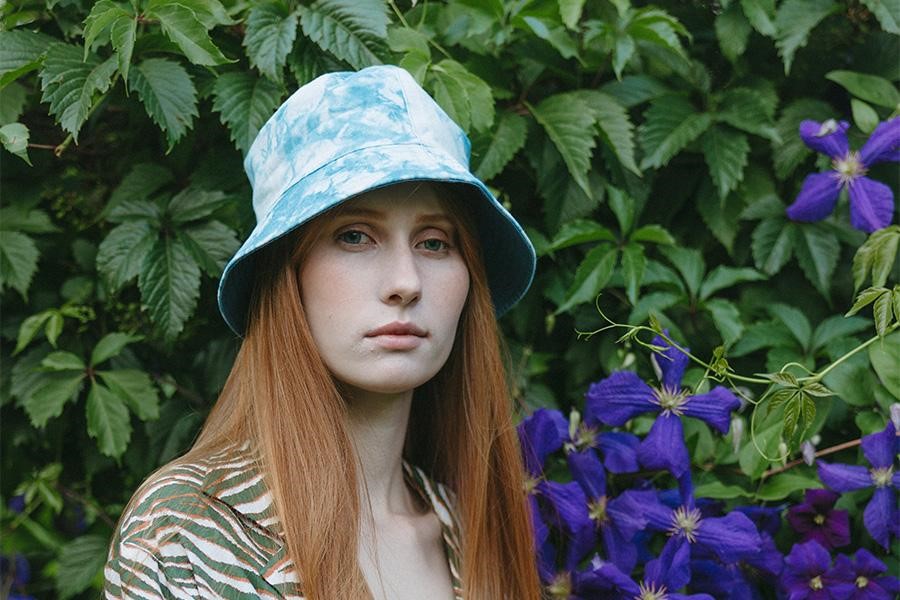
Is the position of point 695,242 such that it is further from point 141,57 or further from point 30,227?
point 30,227

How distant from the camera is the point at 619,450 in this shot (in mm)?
1642

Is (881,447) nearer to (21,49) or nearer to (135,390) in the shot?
(135,390)

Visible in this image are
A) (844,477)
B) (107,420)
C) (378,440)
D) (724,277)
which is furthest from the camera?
(724,277)

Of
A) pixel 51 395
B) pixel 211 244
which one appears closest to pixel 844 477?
pixel 211 244

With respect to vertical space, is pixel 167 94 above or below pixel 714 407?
above

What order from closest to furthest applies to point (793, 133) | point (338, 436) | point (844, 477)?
point (338, 436) < point (844, 477) < point (793, 133)

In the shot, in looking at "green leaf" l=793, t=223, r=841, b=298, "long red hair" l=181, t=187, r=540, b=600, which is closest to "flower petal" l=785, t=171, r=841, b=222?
"green leaf" l=793, t=223, r=841, b=298

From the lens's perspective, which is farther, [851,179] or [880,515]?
[851,179]

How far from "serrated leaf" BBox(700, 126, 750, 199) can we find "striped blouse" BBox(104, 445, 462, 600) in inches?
35.8

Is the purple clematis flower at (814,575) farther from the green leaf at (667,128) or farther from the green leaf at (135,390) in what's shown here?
the green leaf at (135,390)

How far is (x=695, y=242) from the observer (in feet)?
6.51

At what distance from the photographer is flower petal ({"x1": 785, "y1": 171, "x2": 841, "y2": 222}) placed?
1.74 meters

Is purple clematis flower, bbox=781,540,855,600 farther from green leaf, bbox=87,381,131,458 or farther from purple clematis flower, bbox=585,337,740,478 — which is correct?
green leaf, bbox=87,381,131,458

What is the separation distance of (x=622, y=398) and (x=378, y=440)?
0.38 m
